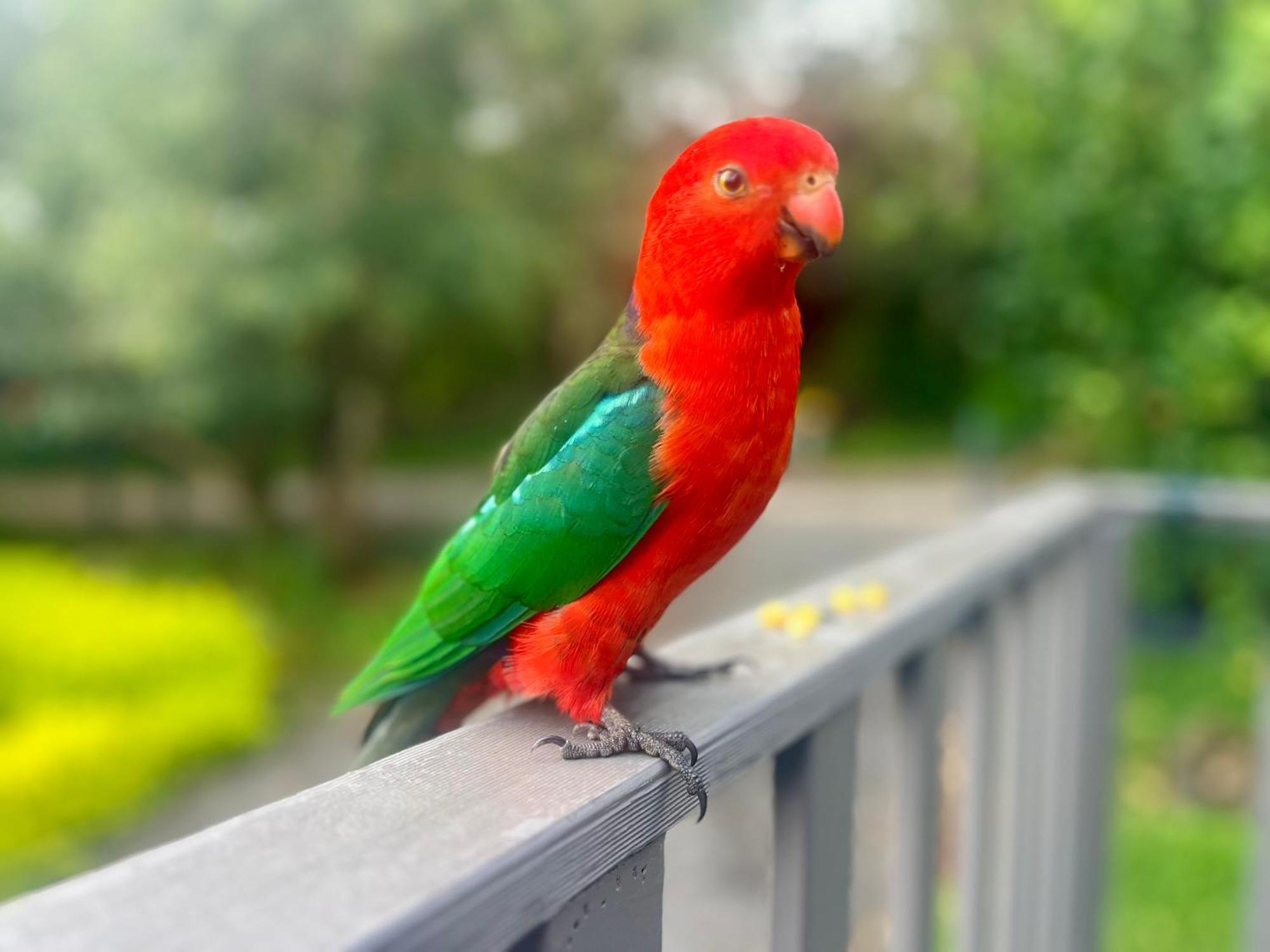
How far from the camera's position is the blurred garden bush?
381 cm

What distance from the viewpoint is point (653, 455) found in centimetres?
84

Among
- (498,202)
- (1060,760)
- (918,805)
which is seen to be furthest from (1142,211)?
(918,805)

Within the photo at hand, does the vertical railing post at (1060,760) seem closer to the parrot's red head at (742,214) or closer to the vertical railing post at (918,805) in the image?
the vertical railing post at (918,805)

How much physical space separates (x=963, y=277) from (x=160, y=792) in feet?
25.3

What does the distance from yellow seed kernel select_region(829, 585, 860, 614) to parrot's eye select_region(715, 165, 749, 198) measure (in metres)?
0.64

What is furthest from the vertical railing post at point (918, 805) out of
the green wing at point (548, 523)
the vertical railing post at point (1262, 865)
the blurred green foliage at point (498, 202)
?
the blurred green foliage at point (498, 202)

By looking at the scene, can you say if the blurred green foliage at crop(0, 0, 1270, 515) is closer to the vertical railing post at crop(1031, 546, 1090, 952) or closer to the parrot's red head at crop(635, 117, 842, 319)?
the vertical railing post at crop(1031, 546, 1090, 952)

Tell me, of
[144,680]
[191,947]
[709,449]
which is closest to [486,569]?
[709,449]

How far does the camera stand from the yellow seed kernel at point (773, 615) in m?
1.23

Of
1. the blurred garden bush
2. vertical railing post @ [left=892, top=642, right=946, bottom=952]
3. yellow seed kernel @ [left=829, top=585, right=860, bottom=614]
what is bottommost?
the blurred garden bush

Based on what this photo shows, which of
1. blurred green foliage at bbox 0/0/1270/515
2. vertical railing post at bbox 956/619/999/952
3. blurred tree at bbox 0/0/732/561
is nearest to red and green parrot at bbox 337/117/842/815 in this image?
vertical railing post at bbox 956/619/999/952

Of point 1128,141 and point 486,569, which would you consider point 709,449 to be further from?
point 1128,141

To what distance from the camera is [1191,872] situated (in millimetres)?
3557

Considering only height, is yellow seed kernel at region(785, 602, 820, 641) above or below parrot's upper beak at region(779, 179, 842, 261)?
below
